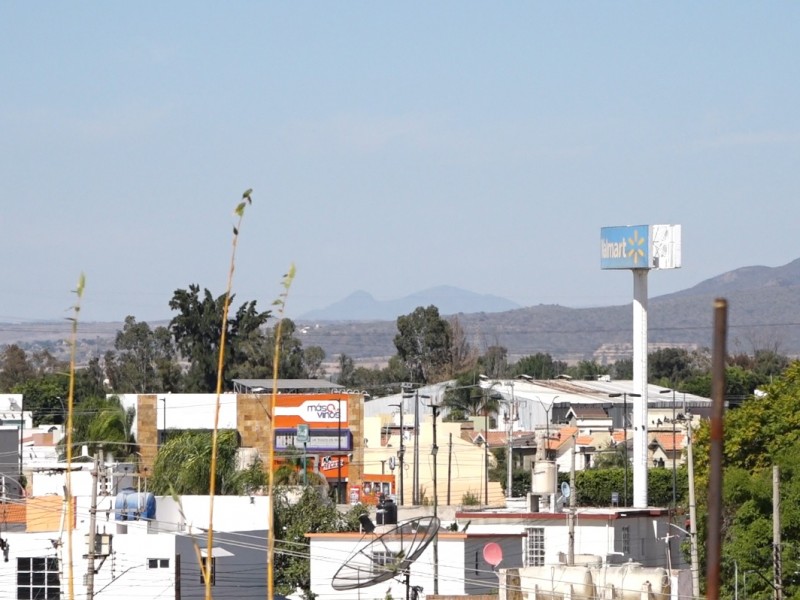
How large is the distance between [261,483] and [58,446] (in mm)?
12987

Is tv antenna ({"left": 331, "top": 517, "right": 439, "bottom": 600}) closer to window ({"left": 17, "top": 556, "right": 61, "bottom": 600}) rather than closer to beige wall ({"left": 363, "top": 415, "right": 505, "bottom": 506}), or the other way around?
window ({"left": 17, "top": 556, "right": 61, "bottom": 600})

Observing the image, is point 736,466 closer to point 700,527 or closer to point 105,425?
point 700,527

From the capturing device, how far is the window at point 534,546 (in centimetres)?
3753

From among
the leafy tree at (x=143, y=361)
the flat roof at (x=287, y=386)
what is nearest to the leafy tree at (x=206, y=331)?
the leafy tree at (x=143, y=361)

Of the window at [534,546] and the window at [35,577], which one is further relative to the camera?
the window at [534,546]

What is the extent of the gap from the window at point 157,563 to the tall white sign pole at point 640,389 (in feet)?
115

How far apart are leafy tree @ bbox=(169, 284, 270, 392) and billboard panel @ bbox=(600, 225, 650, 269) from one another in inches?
1758

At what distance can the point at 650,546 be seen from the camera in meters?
40.9

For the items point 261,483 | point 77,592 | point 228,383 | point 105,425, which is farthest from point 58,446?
point 228,383

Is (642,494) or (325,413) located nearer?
(642,494)

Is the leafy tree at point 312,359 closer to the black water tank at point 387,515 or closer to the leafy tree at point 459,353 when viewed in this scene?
the leafy tree at point 459,353

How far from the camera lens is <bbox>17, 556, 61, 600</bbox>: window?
32156mm

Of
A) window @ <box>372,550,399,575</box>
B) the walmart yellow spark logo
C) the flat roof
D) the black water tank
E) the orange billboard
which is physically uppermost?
the walmart yellow spark logo

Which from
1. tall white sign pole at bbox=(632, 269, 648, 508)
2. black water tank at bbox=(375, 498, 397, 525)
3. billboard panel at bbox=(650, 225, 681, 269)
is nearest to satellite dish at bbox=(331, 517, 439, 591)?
black water tank at bbox=(375, 498, 397, 525)
